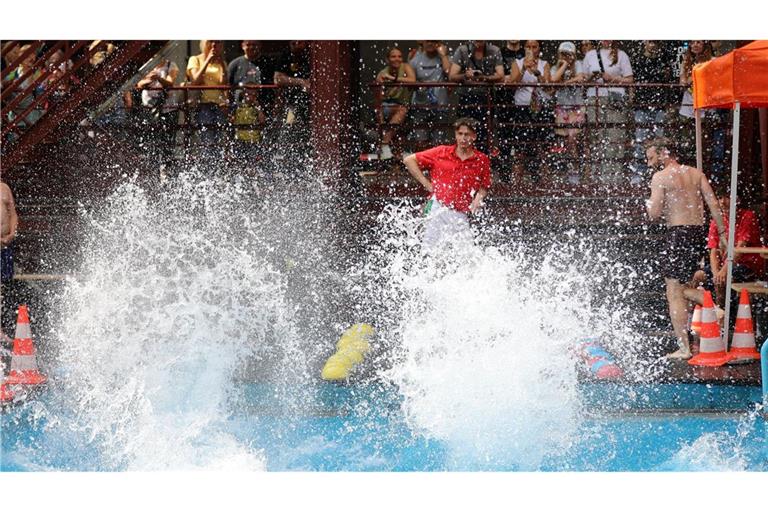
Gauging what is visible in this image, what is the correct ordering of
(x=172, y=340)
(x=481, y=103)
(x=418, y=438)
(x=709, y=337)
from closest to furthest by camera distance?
1. (x=418, y=438)
2. (x=172, y=340)
3. (x=709, y=337)
4. (x=481, y=103)

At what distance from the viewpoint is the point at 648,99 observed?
10539 mm

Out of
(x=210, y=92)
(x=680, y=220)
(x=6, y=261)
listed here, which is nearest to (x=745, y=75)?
(x=680, y=220)

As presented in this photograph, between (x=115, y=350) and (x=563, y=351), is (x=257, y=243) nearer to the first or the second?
(x=115, y=350)

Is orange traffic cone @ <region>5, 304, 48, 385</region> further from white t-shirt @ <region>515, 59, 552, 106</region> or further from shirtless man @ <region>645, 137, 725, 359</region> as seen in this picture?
white t-shirt @ <region>515, 59, 552, 106</region>

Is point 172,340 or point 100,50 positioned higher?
point 100,50

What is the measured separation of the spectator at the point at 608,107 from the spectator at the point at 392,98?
1764mm

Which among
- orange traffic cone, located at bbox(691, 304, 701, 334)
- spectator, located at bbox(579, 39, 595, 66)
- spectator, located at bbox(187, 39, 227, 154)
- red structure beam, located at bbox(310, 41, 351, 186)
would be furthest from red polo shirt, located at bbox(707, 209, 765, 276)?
spectator, located at bbox(187, 39, 227, 154)

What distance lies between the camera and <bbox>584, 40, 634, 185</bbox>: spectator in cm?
1025

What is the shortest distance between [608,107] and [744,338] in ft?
10.6

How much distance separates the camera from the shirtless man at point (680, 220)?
8078 millimetres

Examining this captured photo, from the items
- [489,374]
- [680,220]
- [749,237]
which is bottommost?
[489,374]

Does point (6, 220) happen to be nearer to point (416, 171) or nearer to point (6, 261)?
point (6, 261)

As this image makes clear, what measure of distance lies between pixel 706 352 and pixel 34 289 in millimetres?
6149

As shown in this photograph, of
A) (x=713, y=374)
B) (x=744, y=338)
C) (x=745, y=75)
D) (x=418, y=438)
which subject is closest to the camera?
(x=418, y=438)
